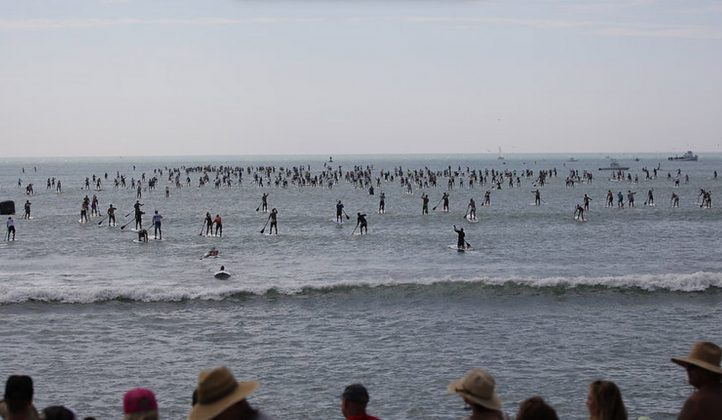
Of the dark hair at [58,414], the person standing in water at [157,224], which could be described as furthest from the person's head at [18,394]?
the person standing in water at [157,224]

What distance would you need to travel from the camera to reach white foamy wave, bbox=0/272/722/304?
25453 millimetres

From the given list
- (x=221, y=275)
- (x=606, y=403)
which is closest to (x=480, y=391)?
(x=606, y=403)

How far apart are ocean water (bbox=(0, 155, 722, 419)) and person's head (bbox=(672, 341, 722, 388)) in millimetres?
7817

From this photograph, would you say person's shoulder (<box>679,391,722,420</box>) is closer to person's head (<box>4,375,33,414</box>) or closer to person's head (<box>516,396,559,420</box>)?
person's head (<box>516,396,559,420</box>)

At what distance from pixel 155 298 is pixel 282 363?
9.08 metres

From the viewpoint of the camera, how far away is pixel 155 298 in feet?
84.0

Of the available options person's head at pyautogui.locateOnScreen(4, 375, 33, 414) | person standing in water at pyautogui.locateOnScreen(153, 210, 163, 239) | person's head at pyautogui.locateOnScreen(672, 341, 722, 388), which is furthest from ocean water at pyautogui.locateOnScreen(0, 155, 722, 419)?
person's head at pyautogui.locateOnScreen(4, 375, 33, 414)

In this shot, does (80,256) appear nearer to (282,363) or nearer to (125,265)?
(125,265)

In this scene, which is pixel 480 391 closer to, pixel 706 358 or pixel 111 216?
pixel 706 358

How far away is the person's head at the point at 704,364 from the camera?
6461 mm

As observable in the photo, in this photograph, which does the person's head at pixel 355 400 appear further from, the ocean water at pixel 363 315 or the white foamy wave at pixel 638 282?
the white foamy wave at pixel 638 282

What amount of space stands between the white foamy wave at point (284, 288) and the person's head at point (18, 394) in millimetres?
19571

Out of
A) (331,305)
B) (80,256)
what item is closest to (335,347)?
(331,305)

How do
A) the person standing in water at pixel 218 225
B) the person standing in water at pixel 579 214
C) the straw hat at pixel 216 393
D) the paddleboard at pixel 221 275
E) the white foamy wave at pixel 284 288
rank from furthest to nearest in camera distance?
the person standing in water at pixel 579 214, the person standing in water at pixel 218 225, the paddleboard at pixel 221 275, the white foamy wave at pixel 284 288, the straw hat at pixel 216 393
